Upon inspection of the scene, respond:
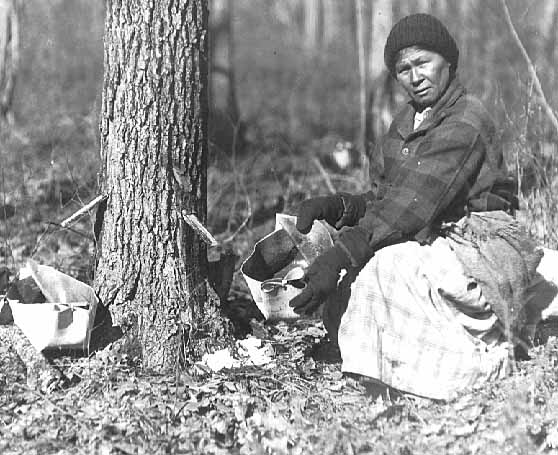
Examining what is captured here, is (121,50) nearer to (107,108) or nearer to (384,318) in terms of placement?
(107,108)

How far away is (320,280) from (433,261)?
486 millimetres

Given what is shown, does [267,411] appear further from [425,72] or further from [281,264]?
[425,72]

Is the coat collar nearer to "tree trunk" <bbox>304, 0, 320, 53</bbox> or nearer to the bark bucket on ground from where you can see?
the bark bucket on ground

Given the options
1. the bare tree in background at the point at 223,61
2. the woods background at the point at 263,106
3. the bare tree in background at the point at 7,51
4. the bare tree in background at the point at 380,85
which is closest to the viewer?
the woods background at the point at 263,106

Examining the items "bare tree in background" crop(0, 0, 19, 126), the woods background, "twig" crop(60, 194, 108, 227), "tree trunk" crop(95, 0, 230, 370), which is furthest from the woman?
"bare tree in background" crop(0, 0, 19, 126)

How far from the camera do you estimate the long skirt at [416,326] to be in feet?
10.8

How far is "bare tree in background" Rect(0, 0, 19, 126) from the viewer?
25.8 ft

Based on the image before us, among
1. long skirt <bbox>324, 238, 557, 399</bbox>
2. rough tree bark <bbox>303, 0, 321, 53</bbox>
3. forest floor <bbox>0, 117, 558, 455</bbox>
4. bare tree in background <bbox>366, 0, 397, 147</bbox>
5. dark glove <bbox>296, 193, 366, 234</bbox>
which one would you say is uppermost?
rough tree bark <bbox>303, 0, 321, 53</bbox>

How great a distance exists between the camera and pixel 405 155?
3637mm

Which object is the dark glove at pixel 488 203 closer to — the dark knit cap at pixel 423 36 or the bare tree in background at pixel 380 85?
the dark knit cap at pixel 423 36

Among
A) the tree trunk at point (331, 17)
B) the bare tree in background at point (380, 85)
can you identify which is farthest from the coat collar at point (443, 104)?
the tree trunk at point (331, 17)

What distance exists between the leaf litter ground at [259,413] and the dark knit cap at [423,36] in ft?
4.65

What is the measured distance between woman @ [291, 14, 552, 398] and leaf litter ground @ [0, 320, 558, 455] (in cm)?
17

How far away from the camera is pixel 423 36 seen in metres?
3.51
